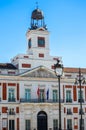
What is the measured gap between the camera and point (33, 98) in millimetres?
58938

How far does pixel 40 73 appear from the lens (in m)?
59.9

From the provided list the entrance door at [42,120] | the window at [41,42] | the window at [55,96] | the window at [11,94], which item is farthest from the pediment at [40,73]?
the entrance door at [42,120]

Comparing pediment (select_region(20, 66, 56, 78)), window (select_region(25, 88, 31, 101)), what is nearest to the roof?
pediment (select_region(20, 66, 56, 78))

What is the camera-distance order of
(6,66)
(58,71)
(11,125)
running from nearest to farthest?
1. (58,71)
2. (11,125)
3. (6,66)

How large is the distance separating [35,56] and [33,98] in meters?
7.46

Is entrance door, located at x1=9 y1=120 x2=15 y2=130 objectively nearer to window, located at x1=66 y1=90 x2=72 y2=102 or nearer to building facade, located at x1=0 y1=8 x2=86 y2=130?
building facade, located at x1=0 y1=8 x2=86 y2=130

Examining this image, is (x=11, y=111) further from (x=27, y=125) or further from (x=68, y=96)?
(x=68, y=96)

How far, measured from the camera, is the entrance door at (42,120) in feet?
193

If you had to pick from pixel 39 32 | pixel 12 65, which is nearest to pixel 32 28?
pixel 39 32

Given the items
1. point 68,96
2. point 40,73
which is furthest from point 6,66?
point 68,96

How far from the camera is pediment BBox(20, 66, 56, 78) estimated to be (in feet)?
193

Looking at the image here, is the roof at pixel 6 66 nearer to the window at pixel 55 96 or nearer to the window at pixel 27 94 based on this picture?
the window at pixel 27 94

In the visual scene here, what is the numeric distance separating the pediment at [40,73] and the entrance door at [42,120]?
6.01 meters

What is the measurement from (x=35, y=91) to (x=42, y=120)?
482 cm
